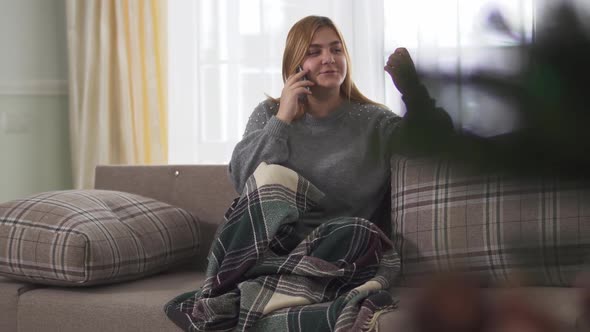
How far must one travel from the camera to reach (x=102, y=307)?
7.34 ft

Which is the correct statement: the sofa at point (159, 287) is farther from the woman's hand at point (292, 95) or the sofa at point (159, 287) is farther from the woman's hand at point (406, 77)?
the woman's hand at point (406, 77)

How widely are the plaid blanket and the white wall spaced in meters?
1.95

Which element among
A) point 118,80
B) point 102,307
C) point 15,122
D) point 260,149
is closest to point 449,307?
point 102,307

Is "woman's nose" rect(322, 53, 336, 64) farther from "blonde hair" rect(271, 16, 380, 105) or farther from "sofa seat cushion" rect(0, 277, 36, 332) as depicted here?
"sofa seat cushion" rect(0, 277, 36, 332)

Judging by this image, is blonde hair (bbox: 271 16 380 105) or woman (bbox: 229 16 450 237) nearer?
woman (bbox: 229 16 450 237)

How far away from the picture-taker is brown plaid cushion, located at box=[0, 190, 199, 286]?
7.47ft

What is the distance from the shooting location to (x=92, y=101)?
Answer: 4199mm

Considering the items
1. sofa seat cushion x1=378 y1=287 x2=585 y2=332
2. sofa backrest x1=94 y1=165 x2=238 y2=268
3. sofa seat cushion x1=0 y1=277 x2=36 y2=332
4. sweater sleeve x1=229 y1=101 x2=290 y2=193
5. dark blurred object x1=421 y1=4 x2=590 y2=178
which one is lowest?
sofa seat cushion x1=0 y1=277 x2=36 y2=332

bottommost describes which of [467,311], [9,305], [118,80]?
[9,305]

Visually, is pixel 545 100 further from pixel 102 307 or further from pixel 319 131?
pixel 319 131

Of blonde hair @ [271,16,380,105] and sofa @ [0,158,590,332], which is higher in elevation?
blonde hair @ [271,16,380,105]

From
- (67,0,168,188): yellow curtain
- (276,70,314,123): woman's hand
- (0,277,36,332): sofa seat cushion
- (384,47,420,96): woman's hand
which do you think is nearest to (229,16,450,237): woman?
(276,70,314,123): woman's hand

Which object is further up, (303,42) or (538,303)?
(303,42)

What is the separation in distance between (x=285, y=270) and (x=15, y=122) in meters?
2.24
